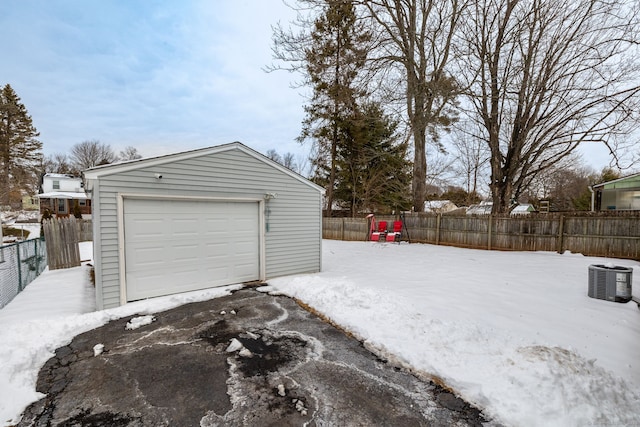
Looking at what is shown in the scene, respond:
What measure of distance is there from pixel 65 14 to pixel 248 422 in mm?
11636

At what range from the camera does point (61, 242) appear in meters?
8.14

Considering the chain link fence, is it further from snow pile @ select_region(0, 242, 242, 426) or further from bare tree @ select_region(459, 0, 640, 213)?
bare tree @ select_region(459, 0, 640, 213)

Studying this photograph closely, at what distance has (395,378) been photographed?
9.14ft

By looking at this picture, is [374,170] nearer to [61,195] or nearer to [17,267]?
[17,267]

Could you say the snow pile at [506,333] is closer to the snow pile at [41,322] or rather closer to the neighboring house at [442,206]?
the snow pile at [41,322]

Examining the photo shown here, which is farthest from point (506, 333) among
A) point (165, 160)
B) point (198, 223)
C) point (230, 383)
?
point (165, 160)

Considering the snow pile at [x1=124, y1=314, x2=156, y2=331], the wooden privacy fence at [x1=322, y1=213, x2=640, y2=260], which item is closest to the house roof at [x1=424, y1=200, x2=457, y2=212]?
the wooden privacy fence at [x1=322, y1=213, x2=640, y2=260]

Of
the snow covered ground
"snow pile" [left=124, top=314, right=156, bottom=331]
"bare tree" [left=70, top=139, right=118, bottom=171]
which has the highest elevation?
"bare tree" [left=70, top=139, right=118, bottom=171]

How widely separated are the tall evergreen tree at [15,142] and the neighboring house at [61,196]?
250 centimetres

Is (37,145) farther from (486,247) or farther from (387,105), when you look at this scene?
(486,247)

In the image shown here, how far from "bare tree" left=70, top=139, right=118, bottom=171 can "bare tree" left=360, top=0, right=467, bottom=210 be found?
3356 cm

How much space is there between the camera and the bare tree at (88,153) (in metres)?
32.1

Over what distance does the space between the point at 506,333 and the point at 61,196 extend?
3106 cm

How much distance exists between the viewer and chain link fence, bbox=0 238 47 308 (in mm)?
5145
